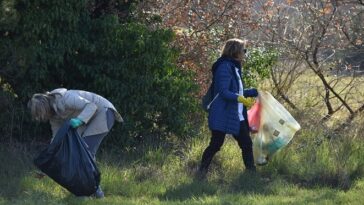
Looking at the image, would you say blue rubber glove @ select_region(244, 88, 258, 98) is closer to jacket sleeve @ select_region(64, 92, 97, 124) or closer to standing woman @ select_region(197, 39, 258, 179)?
standing woman @ select_region(197, 39, 258, 179)

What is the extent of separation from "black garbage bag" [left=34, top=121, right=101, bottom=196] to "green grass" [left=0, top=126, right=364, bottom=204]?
0.24 m

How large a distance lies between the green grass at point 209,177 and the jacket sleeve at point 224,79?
109 centimetres

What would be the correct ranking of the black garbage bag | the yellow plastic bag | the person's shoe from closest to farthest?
the black garbage bag < the person's shoe < the yellow plastic bag

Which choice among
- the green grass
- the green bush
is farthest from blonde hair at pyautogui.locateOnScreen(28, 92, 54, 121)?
the green bush

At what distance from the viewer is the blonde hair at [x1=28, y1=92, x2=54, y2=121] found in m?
6.91

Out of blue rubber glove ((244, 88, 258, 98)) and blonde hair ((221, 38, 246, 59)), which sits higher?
blonde hair ((221, 38, 246, 59))

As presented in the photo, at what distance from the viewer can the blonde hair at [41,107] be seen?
6.91 m

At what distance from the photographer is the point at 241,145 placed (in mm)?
8367

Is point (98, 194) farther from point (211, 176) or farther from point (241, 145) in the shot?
point (241, 145)

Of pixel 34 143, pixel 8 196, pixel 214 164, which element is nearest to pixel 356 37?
pixel 214 164

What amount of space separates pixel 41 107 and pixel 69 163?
0.63 metres

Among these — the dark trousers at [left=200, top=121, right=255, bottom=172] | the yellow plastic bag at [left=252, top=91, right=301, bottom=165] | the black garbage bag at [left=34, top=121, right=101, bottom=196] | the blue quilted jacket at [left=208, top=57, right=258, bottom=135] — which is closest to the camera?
the black garbage bag at [left=34, top=121, right=101, bottom=196]

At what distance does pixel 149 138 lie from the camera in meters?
9.67

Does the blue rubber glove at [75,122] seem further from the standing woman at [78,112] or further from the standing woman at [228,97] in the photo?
the standing woman at [228,97]
